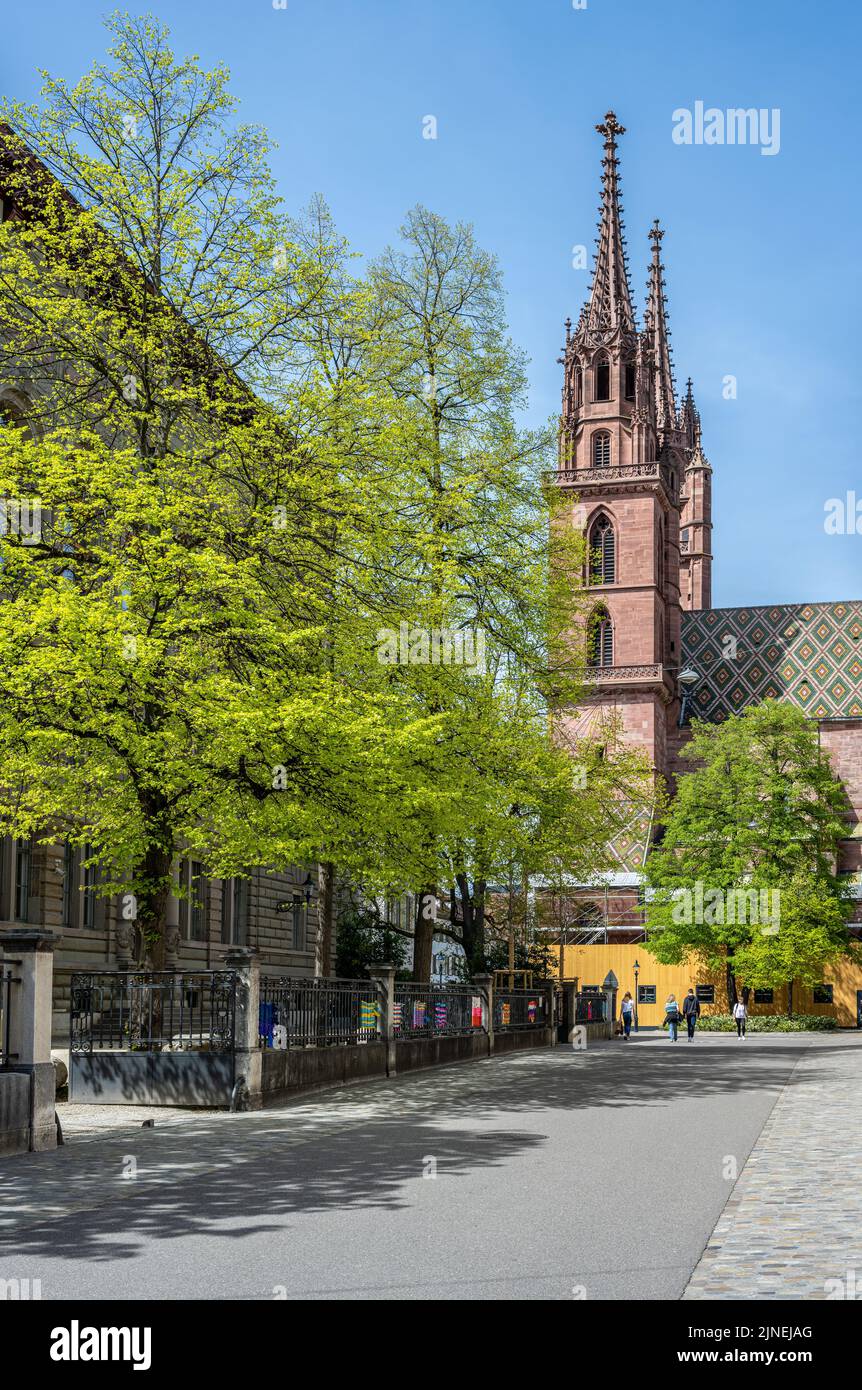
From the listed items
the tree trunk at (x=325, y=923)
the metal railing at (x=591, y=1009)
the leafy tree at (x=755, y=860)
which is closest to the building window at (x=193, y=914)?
the metal railing at (x=591, y=1009)

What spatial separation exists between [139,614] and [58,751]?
6.72ft

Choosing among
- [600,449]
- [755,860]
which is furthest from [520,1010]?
[600,449]

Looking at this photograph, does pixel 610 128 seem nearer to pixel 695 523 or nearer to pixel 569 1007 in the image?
pixel 695 523

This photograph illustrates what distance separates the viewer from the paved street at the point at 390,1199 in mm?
8211

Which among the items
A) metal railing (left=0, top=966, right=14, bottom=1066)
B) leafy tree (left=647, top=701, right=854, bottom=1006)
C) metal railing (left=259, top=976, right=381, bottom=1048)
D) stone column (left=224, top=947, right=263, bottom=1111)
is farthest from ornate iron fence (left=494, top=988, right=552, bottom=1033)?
metal railing (left=0, top=966, right=14, bottom=1066)

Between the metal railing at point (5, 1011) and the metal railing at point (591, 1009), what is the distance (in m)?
33.3

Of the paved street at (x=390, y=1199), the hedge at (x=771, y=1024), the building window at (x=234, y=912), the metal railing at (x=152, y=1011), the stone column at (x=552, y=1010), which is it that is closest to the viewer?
the paved street at (x=390, y=1199)

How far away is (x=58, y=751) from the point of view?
20.1 metres

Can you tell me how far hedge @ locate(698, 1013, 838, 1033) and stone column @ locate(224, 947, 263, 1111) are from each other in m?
40.2

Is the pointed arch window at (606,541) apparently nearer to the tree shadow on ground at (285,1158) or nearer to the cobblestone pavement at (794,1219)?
the tree shadow on ground at (285,1158)

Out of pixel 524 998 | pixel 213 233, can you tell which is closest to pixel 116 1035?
pixel 213 233

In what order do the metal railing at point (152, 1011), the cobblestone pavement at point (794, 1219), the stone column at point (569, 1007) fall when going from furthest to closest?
1. the stone column at point (569, 1007)
2. the metal railing at point (152, 1011)
3. the cobblestone pavement at point (794, 1219)

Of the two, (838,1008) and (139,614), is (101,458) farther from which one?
(838,1008)

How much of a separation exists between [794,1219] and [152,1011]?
1146cm
